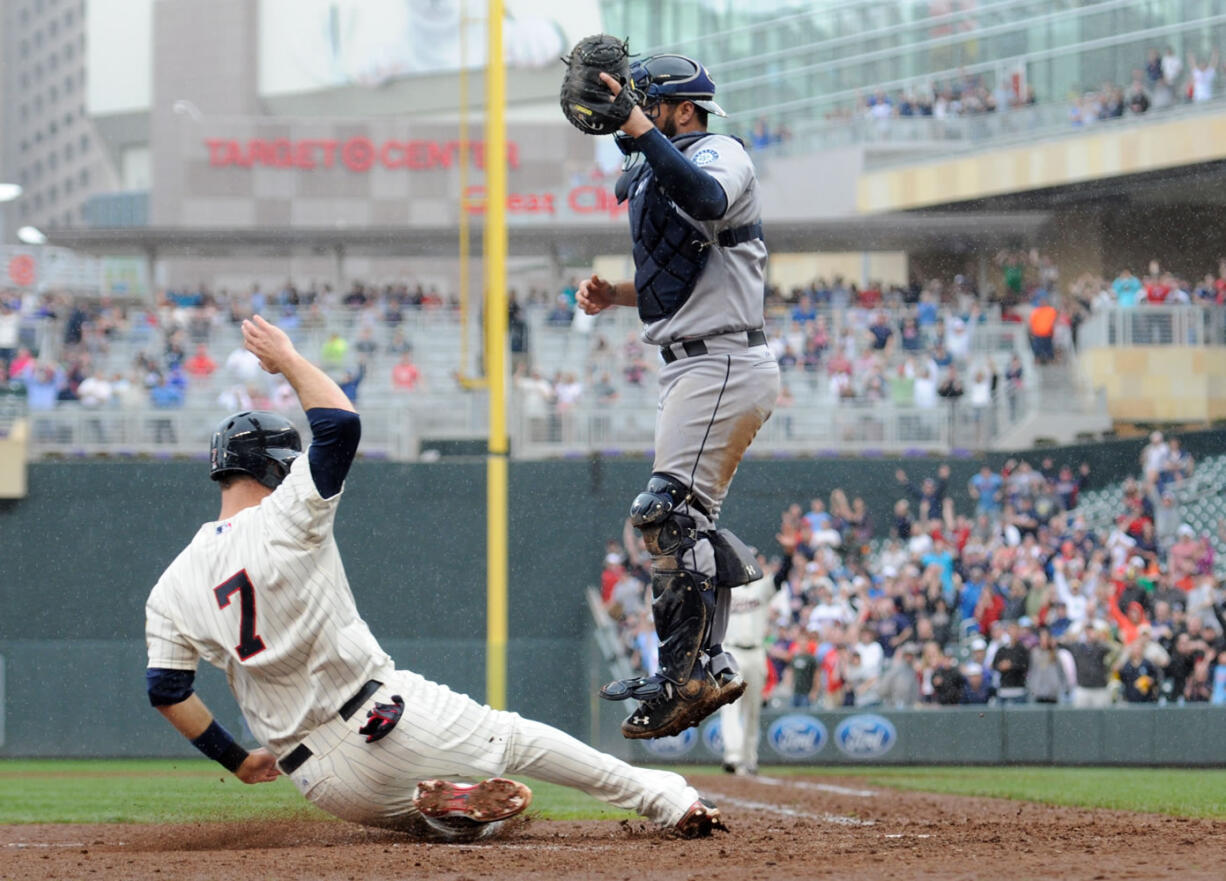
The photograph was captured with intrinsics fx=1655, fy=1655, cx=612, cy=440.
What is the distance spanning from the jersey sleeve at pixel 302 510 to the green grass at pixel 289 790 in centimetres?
253

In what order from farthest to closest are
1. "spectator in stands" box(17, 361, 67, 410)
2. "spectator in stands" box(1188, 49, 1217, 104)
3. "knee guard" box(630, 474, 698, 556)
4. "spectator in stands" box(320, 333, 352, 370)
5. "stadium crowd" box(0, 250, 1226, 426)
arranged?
"spectator in stands" box(1188, 49, 1217, 104) → "spectator in stands" box(320, 333, 352, 370) → "spectator in stands" box(17, 361, 67, 410) → "stadium crowd" box(0, 250, 1226, 426) → "knee guard" box(630, 474, 698, 556)

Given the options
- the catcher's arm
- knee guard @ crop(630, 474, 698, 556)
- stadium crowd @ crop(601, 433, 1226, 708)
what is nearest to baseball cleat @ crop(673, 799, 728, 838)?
knee guard @ crop(630, 474, 698, 556)

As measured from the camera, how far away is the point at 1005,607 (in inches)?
696

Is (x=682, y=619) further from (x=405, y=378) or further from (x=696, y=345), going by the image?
(x=405, y=378)

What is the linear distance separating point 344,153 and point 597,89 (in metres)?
37.7

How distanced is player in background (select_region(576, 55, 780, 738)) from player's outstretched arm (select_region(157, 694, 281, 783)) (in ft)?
4.37

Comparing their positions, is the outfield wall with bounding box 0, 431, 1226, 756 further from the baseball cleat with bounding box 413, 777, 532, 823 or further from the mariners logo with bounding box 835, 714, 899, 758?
the baseball cleat with bounding box 413, 777, 532, 823

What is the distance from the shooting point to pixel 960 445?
70.6ft

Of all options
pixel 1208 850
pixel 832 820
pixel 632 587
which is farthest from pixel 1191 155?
pixel 1208 850

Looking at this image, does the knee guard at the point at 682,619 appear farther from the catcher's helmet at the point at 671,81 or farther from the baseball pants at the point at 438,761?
the catcher's helmet at the point at 671,81

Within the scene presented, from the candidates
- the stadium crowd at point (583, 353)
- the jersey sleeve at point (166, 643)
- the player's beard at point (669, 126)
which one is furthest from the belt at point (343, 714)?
the stadium crowd at point (583, 353)

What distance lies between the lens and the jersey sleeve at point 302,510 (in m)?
5.73

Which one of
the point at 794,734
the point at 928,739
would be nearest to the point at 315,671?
the point at 794,734

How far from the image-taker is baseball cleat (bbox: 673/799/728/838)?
6.26 m
